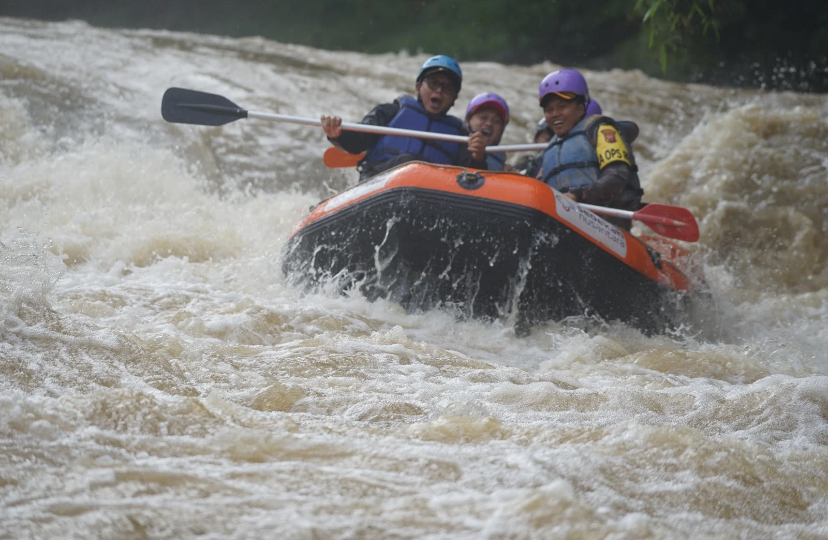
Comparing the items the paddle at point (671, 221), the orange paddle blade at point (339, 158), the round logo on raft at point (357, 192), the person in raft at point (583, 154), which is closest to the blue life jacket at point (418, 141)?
the orange paddle blade at point (339, 158)

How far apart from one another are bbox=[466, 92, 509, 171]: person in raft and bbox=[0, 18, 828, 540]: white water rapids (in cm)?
138

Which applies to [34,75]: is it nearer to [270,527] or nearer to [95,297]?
[95,297]

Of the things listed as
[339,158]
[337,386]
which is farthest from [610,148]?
[337,386]

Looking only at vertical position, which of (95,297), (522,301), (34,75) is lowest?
(95,297)

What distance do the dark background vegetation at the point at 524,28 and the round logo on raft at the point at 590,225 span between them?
25.7ft

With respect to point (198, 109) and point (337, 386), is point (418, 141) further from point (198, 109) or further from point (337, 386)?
point (337, 386)

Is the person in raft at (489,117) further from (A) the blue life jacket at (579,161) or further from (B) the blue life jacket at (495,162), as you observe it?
(A) the blue life jacket at (579,161)

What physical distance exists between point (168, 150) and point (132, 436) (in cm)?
530

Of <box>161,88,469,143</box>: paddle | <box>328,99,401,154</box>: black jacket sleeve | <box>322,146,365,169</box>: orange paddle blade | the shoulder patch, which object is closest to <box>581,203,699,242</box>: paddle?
the shoulder patch

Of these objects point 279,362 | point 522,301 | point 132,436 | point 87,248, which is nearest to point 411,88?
point 87,248

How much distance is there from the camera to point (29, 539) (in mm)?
1550

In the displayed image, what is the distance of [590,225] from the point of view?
151 inches

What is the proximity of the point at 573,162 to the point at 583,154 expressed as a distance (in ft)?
0.22

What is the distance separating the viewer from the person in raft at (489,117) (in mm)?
4867
